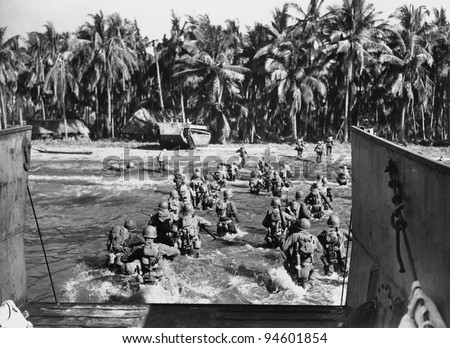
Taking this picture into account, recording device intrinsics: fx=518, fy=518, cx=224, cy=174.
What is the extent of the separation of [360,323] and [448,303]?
1.38 metres

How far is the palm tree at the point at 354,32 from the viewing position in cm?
3231

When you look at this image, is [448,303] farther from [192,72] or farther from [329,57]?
[329,57]

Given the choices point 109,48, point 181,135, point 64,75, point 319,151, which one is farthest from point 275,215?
point 64,75

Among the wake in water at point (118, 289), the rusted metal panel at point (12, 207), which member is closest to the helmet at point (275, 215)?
the wake in water at point (118, 289)

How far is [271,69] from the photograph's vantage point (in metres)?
39.0

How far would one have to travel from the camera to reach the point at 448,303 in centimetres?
377

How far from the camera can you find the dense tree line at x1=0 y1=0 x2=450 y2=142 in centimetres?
3288

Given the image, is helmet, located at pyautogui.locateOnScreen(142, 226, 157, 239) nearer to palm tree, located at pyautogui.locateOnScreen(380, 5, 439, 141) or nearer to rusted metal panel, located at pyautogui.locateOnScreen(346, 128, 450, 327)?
rusted metal panel, located at pyautogui.locateOnScreen(346, 128, 450, 327)

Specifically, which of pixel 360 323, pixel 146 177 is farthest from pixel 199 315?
pixel 146 177

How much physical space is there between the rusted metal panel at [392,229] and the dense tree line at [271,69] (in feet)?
74.6

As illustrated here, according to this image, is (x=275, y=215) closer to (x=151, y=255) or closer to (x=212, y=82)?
(x=151, y=255)

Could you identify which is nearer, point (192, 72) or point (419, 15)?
point (419, 15)

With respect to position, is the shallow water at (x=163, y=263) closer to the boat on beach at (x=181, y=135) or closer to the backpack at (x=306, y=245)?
the backpack at (x=306, y=245)

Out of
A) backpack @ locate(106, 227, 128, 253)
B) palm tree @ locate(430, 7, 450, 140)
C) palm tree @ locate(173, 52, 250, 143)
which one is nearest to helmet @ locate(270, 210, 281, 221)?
backpack @ locate(106, 227, 128, 253)
